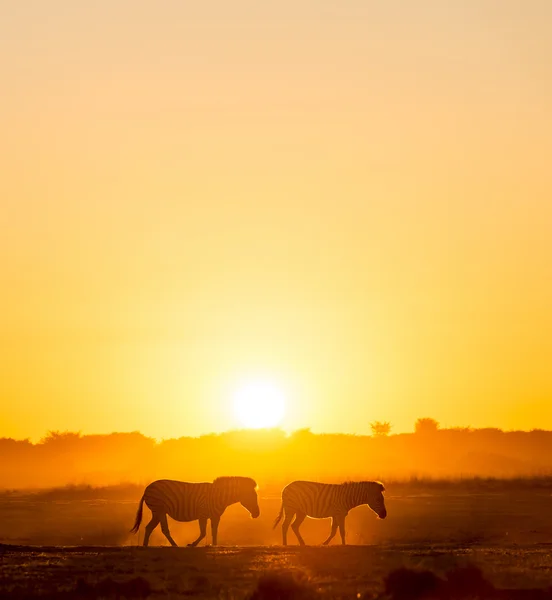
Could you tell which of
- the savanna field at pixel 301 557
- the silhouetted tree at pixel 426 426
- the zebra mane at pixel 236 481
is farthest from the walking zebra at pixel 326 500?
the silhouetted tree at pixel 426 426

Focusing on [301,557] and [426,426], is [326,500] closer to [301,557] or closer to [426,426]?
[301,557]

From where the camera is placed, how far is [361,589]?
25438mm

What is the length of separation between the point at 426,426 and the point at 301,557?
151729 mm

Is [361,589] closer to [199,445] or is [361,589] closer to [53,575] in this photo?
[53,575]

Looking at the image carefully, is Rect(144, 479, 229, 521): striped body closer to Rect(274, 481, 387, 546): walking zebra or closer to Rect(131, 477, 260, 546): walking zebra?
Rect(131, 477, 260, 546): walking zebra

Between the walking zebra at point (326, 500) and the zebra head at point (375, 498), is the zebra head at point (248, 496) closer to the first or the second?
the walking zebra at point (326, 500)

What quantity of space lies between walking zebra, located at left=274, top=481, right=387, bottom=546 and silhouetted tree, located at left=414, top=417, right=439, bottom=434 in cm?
14065

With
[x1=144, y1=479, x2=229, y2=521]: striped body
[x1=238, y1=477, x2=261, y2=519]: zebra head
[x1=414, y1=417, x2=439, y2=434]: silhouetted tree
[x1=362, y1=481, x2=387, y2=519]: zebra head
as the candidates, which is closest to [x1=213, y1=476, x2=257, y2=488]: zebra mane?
[x1=238, y1=477, x2=261, y2=519]: zebra head

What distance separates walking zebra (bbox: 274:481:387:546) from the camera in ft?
133

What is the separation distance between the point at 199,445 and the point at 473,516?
134 metres

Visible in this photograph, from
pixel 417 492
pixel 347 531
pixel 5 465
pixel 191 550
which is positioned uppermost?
pixel 5 465

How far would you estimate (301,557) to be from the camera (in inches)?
1243

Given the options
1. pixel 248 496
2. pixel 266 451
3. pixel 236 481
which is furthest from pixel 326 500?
pixel 266 451

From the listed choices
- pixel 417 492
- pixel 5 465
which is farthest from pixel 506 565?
pixel 5 465
